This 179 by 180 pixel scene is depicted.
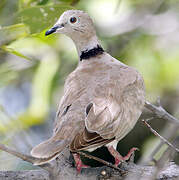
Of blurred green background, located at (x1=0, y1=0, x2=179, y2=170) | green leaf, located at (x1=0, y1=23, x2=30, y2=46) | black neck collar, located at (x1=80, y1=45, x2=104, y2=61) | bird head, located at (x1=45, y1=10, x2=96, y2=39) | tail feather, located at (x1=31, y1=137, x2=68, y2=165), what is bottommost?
blurred green background, located at (x1=0, y1=0, x2=179, y2=170)

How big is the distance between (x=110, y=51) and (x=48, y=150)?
8.09ft

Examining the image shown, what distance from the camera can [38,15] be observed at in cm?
351

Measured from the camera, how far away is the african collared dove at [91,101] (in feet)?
9.56

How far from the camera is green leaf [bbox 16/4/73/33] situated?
349cm

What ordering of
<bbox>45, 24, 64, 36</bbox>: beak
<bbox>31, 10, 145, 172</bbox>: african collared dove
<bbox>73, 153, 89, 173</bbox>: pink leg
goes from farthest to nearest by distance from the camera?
<bbox>45, 24, 64, 36</bbox>: beak, <bbox>73, 153, 89, 173</bbox>: pink leg, <bbox>31, 10, 145, 172</bbox>: african collared dove

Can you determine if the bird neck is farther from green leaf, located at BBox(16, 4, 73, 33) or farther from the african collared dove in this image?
green leaf, located at BBox(16, 4, 73, 33)

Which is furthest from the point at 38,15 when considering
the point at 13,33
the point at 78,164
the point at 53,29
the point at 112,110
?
the point at 78,164

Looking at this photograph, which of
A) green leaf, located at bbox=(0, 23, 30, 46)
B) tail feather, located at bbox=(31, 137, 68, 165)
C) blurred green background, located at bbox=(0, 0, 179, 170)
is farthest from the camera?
blurred green background, located at bbox=(0, 0, 179, 170)

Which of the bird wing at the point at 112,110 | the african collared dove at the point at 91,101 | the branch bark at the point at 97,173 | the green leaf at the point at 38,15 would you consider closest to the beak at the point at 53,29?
the african collared dove at the point at 91,101

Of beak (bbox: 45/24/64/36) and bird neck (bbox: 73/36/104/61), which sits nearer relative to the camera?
beak (bbox: 45/24/64/36)

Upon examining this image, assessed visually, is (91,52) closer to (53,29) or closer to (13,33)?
(53,29)

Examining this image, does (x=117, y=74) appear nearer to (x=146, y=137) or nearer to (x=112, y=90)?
(x=112, y=90)

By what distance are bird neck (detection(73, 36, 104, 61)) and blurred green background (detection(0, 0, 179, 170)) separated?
0.34 metres

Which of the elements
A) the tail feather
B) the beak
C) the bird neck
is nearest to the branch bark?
the tail feather
